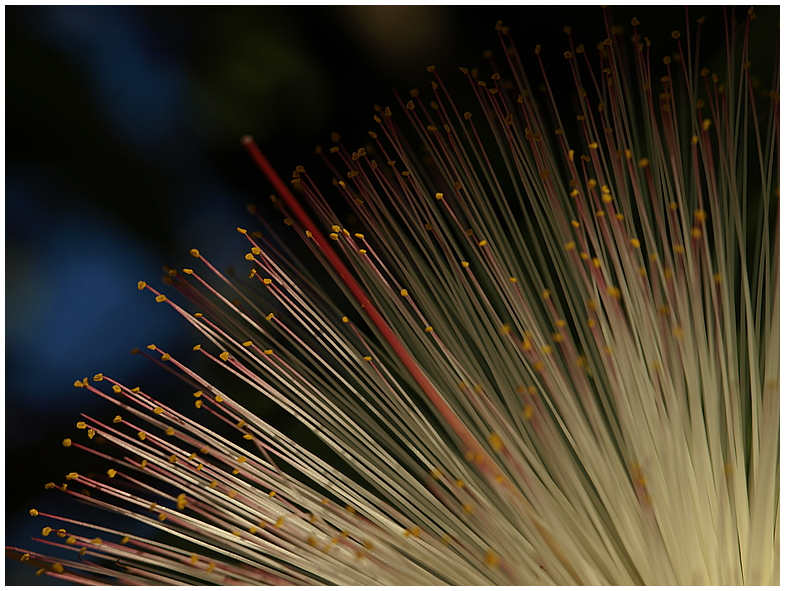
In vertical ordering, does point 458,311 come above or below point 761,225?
below

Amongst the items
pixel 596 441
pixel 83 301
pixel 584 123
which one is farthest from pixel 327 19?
pixel 596 441

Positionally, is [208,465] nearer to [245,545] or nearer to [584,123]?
[245,545]

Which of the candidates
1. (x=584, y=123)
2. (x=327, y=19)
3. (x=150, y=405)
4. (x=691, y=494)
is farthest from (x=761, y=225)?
(x=150, y=405)

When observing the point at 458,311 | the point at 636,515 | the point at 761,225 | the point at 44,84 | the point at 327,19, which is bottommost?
the point at 636,515

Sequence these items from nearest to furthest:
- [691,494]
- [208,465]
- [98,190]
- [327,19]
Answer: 1. [691,494]
2. [208,465]
3. [327,19]
4. [98,190]

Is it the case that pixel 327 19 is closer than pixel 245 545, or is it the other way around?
pixel 245 545

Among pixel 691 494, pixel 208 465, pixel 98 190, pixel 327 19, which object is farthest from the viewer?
pixel 98 190
